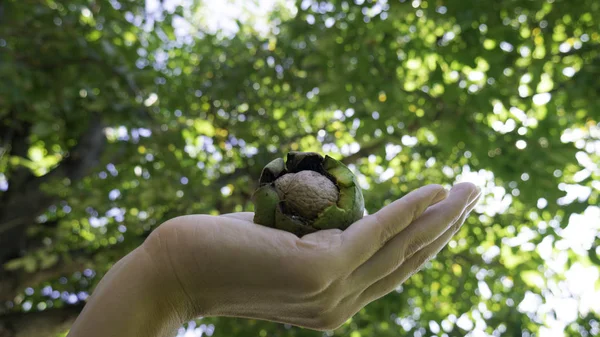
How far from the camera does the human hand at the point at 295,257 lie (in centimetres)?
142

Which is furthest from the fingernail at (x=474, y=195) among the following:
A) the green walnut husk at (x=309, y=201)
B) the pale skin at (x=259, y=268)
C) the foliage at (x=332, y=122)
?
the foliage at (x=332, y=122)

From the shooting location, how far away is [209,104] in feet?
18.9

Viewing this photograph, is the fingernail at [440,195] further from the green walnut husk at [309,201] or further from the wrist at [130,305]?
the wrist at [130,305]

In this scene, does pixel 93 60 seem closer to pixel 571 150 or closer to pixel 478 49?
pixel 478 49

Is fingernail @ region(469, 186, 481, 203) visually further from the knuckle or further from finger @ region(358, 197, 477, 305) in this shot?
the knuckle

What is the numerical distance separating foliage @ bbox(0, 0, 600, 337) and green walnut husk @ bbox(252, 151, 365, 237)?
77.2 inches

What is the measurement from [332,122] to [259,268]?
4984 mm

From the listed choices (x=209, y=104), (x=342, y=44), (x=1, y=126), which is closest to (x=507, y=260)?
(x=342, y=44)

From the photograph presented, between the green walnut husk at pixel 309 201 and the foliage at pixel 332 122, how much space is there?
1961 mm

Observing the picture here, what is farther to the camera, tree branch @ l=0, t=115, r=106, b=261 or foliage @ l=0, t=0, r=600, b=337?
tree branch @ l=0, t=115, r=106, b=261

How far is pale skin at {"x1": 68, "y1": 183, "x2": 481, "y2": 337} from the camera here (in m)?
1.42

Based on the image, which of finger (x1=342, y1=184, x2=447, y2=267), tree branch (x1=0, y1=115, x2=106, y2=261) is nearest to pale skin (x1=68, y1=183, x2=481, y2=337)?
finger (x1=342, y1=184, x2=447, y2=267)

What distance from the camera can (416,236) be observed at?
1544 millimetres

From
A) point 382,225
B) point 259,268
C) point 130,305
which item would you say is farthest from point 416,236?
point 130,305
